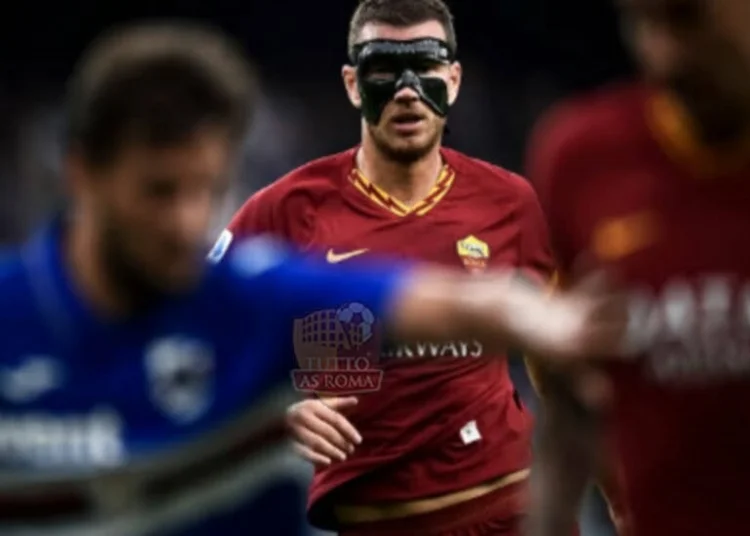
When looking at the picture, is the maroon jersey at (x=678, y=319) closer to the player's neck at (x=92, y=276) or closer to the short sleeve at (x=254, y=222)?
the player's neck at (x=92, y=276)

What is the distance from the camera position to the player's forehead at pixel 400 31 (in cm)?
668

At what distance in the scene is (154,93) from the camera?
3.44m

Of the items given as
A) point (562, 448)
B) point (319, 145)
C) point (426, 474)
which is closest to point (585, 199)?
point (562, 448)

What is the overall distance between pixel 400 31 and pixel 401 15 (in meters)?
0.06

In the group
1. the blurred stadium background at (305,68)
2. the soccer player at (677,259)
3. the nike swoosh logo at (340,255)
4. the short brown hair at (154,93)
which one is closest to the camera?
the short brown hair at (154,93)

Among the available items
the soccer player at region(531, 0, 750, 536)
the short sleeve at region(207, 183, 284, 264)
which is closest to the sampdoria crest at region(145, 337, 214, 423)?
the soccer player at region(531, 0, 750, 536)

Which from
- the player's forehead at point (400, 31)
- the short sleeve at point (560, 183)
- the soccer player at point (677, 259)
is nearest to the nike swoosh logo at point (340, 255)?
the player's forehead at point (400, 31)

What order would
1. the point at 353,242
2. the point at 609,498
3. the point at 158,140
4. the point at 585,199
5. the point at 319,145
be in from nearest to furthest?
the point at 158,140, the point at 585,199, the point at 609,498, the point at 353,242, the point at 319,145

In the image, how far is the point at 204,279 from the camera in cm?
358

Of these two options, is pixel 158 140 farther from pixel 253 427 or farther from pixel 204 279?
pixel 253 427

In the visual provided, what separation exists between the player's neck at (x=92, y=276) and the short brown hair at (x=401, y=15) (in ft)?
10.5

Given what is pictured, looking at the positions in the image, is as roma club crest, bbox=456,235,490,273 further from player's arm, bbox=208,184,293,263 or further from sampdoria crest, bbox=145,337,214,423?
sampdoria crest, bbox=145,337,214,423

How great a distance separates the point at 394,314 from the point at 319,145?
1390 cm

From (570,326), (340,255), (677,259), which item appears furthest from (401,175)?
A: (570,326)
